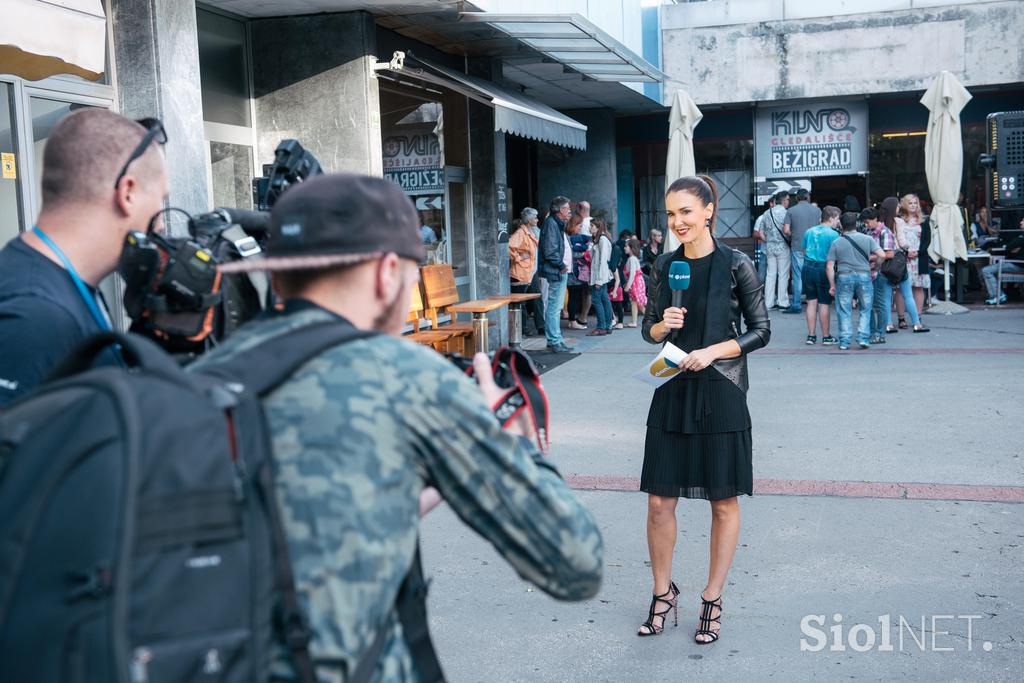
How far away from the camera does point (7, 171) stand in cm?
648

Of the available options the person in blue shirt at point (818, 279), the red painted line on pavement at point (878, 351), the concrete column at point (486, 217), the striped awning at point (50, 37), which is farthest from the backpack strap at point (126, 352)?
the person in blue shirt at point (818, 279)

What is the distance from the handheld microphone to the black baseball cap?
9.75 ft

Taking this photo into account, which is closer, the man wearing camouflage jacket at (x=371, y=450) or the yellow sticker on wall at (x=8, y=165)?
the man wearing camouflage jacket at (x=371, y=450)

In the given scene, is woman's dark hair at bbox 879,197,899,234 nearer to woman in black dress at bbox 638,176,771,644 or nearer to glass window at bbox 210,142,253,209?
glass window at bbox 210,142,253,209

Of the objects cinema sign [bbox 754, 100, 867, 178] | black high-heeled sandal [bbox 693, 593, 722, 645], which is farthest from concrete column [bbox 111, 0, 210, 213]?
cinema sign [bbox 754, 100, 867, 178]

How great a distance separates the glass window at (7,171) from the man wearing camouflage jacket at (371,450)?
17.8 feet

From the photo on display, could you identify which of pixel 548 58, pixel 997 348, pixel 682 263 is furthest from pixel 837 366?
pixel 682 263

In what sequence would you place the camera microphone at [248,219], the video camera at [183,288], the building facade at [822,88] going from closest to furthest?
the video camera at [183,288], the camera microphone at [248,219], the building facade at [822,88]

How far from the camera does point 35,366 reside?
2047 mm

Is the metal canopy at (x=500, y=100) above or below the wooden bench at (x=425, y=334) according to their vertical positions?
above

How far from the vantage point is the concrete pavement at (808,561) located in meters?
4.16

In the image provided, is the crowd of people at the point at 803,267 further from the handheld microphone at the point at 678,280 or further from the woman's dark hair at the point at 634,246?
the handheld microphone at the point at 678,280

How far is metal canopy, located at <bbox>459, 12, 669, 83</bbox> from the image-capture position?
1047 centimetres

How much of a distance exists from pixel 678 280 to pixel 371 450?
3.16 meters
